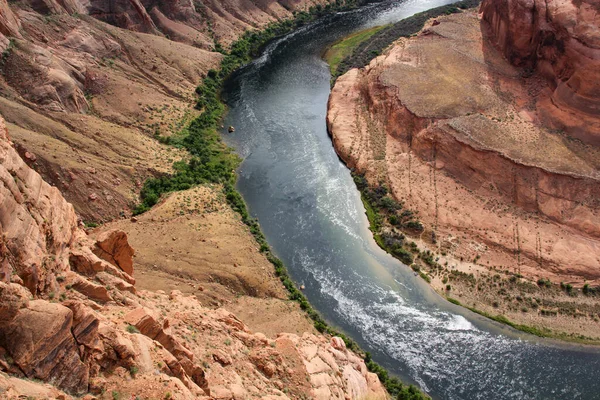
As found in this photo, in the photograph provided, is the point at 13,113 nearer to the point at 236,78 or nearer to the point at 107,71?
the point at 107,71

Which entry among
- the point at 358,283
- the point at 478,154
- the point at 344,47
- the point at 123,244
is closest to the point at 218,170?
the point at 358,283

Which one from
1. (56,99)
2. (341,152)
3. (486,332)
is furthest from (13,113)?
(486,332)

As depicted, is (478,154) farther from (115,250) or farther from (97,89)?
(97,89)

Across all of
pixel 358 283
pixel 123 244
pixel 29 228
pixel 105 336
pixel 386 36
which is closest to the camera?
pixel 105 336

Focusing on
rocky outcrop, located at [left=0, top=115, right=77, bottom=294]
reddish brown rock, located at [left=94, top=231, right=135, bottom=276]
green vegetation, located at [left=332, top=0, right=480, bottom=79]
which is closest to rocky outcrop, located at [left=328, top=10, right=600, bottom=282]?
green vegetation, located at [left=332, top=0, right=480, bottom=79]

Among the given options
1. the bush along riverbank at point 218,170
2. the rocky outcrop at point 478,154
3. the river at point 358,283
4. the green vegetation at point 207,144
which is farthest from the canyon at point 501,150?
the green vegetation at point 207,144

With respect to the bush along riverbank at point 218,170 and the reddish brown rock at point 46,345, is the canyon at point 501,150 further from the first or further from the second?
the reddish brown rock at point 46,345

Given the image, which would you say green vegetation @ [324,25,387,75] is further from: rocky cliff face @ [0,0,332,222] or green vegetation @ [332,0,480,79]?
rocky cliff face @ [0,0,332,222]

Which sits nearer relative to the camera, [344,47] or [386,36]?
[386,36]
